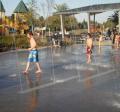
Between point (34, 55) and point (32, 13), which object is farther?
point (32, 13)

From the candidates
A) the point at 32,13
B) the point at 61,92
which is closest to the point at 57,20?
the point at 32,13

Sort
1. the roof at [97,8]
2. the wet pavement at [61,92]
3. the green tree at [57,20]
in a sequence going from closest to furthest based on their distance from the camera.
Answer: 1. the wet pavement at [61,92]
2. the roof at [97,8]
3. the green tree at [57,20]

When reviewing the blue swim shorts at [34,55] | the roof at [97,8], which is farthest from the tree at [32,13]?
the blue swim shorts at [34,55]

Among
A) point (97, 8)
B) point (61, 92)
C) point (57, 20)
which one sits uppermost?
point (97, 8)

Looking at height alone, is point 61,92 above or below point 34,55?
below

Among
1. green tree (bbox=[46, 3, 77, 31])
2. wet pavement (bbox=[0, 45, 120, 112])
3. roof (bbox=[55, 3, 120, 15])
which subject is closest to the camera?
wet pavement (bbox=[0, 45, 120, 112])

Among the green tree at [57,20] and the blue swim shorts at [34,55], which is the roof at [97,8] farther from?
the blue swim shorts at [34,55]

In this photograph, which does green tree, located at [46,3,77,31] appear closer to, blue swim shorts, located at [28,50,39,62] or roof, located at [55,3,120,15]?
roof, located at [55,3,120,15]

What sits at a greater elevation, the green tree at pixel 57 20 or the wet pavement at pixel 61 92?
the green tree at pixel 57 20

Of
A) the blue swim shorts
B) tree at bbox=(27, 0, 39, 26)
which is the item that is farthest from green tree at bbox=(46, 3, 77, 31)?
the blue swim shorts

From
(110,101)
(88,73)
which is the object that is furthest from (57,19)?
(110,101)

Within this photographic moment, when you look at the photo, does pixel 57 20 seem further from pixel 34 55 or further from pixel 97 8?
pixel 34 55

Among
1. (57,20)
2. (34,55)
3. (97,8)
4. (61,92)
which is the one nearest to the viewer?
A: (61,92)

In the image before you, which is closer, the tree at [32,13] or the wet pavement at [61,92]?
the wet pavement at [61,92]
